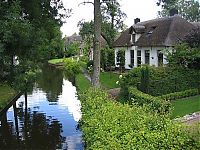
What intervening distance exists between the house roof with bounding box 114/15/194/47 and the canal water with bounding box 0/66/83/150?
35.4 feet

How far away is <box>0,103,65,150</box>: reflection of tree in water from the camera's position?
14742mm

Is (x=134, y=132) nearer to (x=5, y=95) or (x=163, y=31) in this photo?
(x=5, y=95)

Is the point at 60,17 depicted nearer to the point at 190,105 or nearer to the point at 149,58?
the point at 190,105

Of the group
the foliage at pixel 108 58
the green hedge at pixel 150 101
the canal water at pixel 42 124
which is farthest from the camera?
the foliage at pixel 108 58

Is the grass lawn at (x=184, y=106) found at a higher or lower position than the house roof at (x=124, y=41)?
lower

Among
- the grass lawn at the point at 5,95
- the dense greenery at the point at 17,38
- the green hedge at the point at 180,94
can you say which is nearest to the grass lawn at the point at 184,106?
the green hedge at the point at 180,94

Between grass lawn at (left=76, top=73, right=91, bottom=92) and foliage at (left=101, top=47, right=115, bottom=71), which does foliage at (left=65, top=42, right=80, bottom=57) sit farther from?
grass lawn at (left=76, top=73, right=91, bottom=92)

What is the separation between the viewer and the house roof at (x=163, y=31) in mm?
32625

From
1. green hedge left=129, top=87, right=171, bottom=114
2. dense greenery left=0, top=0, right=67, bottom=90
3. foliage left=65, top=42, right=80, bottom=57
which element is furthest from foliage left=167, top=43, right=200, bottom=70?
foliage left=65, top=42, right=80, bottom=57

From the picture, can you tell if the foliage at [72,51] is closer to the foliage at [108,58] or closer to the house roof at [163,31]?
the foliage at [108,58]

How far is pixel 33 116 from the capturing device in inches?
816

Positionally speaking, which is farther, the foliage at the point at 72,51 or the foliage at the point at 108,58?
the foliage at the point at 72,51

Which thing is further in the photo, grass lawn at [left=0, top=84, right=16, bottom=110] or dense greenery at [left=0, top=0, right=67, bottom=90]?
grass lawn at [left=0, top=84, right=16, bottom=110]

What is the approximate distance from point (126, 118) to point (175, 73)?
14.4 meters
